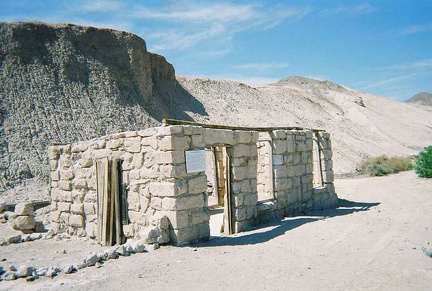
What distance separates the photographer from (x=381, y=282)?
4863 mm

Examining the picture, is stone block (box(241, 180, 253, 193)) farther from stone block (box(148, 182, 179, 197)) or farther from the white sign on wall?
stone block (box(148, 182, 179, 197))

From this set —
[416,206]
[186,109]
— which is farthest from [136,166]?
[186,109]

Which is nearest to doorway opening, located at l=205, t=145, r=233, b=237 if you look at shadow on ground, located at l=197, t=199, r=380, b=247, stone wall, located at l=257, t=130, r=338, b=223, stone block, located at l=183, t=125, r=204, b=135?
shadow on ground, located at l=197, t=199, r=380, b=247

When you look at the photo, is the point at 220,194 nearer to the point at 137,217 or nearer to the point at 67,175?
the point at 67,175

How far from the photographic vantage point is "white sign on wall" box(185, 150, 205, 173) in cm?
717

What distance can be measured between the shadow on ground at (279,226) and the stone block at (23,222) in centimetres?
578

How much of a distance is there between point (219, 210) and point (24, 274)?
296 inches

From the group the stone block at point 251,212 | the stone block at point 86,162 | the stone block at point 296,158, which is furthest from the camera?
the stone block at point 296,158

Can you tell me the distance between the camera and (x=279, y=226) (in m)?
8.88

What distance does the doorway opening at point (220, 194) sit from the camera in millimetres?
8469

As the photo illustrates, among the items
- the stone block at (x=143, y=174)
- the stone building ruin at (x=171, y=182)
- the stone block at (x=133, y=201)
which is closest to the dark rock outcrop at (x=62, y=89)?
the stone building ruin at (x=171, y=182)

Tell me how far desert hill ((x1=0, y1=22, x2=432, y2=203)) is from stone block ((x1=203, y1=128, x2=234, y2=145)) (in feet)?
36.1

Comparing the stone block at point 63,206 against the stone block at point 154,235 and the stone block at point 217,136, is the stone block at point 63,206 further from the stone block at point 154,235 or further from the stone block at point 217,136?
Answer: the stone block at point 217,136

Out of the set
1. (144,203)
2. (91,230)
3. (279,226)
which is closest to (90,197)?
(91,230)
